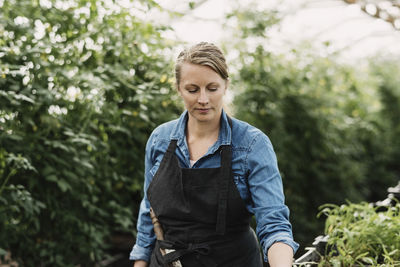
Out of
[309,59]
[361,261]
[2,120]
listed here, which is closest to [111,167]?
[2,120]

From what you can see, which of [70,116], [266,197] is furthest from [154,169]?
[70,116]

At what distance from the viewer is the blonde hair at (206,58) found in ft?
5.85

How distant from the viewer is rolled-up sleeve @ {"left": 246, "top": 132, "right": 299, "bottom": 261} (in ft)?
5.48

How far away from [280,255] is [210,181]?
0.39m

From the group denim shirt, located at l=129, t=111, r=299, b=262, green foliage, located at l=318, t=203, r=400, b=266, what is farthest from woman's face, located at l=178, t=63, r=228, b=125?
green foliage, located at l=318, t=203, r=400, b=266

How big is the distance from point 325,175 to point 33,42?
162 inches

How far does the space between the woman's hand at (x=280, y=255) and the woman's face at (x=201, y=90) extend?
55cm

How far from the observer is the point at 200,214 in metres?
1.83

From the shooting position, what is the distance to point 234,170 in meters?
1.82

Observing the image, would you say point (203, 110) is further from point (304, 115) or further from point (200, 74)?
point (304, 115)

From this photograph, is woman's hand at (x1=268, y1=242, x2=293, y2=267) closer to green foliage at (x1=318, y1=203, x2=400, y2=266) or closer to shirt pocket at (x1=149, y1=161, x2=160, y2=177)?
green foliage at (x1=318, y1=203, x2=400, y2=266)

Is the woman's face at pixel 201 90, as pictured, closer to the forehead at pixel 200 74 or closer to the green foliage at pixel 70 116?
the forehead at pixel 200 74

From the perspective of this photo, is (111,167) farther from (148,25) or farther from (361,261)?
(361,261)

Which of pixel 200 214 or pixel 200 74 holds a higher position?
pixel 200 74
